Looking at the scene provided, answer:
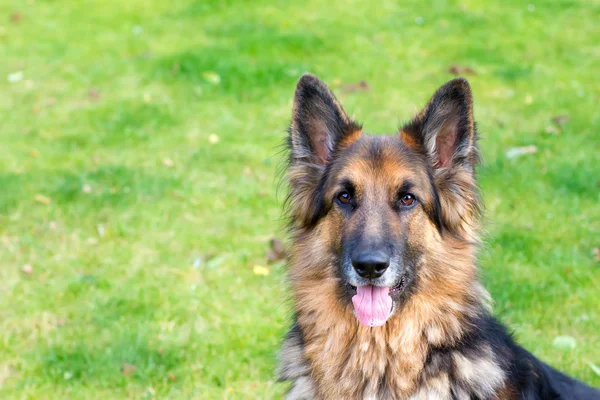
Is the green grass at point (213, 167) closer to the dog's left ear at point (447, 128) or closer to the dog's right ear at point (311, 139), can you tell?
the dog's right ear at point (311, 139)

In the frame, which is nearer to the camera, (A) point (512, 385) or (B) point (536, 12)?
(A) point (512, 385)

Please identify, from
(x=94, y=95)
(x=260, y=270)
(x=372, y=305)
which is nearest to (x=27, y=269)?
(x=260, y=270)

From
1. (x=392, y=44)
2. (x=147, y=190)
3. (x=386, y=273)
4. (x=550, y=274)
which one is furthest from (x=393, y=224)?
(x=392, y=44)

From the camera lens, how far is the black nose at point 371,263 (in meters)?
3.87

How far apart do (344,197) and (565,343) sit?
2.58m

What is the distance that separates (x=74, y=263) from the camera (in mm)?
7102

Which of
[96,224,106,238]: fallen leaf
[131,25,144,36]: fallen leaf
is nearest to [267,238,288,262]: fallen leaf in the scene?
[96,224,106,238]: fallen leaf

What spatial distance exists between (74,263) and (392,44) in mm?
6813

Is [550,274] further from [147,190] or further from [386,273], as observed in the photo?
[147,190]

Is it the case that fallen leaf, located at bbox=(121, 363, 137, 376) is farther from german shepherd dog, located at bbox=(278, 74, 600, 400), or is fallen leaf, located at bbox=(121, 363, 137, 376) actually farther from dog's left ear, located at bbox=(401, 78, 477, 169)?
dog's left ear, located at bbox=(401, 78, 477, 169)

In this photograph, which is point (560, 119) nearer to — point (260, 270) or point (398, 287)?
point (260, 270)

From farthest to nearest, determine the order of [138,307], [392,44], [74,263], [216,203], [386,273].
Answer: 1. [392,44]
2. [216,203]
3. [74,263]
4. [138,307]
5. [386,273]

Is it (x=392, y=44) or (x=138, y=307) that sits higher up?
(x=392, y=44)

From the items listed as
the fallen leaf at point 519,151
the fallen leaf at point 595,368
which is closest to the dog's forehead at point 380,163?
the fallen leaf at point 595,368
